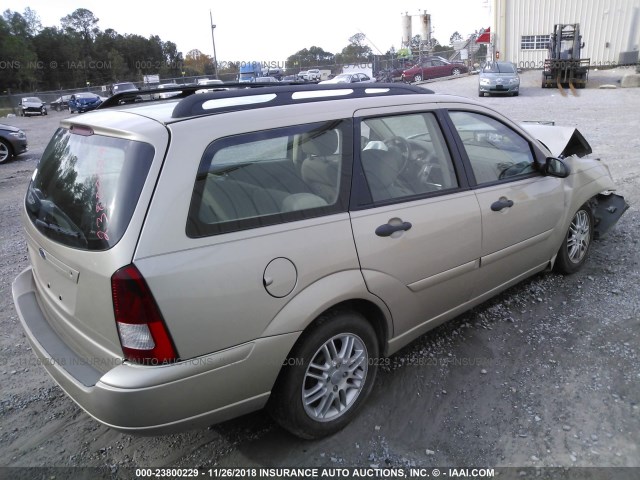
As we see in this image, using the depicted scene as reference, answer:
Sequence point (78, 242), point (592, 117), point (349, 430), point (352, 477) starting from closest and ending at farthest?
1. point (78, 242)
2. point (352, 477)
3. point (349, 430)
4. point (592, 117)

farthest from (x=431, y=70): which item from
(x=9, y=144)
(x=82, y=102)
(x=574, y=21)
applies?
(x=9, y=144)

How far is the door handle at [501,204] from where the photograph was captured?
327 cm

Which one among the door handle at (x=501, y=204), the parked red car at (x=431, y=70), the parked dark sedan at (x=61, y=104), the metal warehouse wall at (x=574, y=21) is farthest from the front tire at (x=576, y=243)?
the parked dark sedan at (x=61, y=104)

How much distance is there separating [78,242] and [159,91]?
1349 millimetres

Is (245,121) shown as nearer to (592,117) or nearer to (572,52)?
(592,117)

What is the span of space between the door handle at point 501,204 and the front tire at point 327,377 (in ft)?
4.14

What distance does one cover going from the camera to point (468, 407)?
2873 mm

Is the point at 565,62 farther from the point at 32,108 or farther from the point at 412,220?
the point at 32,108

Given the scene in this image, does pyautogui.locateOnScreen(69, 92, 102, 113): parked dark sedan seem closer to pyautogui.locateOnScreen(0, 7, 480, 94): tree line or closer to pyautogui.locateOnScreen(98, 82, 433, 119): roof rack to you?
pyautogui.locateOnScreen(0, 7, 480, 94): tree line

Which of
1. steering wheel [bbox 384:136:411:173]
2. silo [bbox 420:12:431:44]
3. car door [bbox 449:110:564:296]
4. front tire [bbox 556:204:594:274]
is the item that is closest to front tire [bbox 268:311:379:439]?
steering wheel [bbox 384:136:411:173]

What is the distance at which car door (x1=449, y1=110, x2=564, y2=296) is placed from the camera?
10.8 ft

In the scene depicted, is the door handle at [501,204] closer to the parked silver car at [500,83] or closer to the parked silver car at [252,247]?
the parked silver car at [252,247]

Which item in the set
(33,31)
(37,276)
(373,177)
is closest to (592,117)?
(373,177)

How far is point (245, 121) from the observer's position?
233 cm
